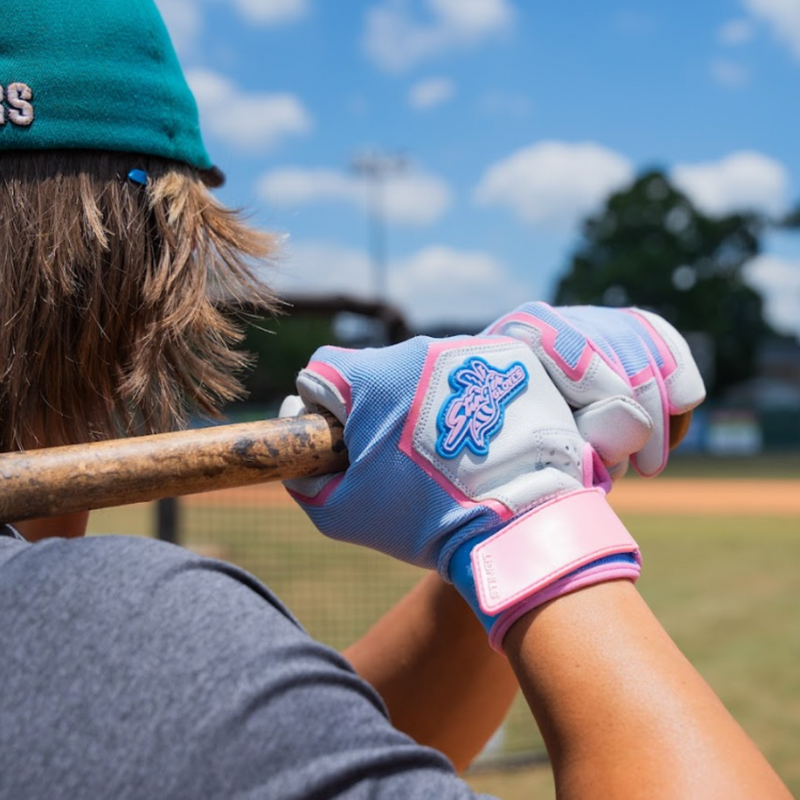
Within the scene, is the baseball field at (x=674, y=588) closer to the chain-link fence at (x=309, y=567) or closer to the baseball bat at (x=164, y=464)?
the chain-link fence at (x=309, y=567)

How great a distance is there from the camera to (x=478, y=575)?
1.21 m

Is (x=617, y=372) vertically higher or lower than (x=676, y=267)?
higher

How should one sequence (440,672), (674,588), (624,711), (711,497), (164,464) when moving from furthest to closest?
1. (711,497)
2. (674,588)
3. (440,672)
4. (164,464)
5. (624,711)

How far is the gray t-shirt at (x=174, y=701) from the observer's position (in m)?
0.81

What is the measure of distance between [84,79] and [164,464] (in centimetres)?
53

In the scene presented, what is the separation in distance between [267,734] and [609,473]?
82 centimetres

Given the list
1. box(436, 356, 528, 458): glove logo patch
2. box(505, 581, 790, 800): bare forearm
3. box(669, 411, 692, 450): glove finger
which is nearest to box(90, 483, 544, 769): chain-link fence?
box(669, 411, 692, 450): glove finger

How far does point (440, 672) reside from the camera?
5.72 feet

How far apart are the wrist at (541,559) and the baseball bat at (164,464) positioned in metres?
0.24

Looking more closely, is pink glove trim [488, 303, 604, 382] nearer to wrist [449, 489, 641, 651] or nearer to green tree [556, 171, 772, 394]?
wrist [449, 489, 641, 651]

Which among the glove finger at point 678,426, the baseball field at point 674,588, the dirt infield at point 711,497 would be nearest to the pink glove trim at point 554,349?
the glove finger at point 678,426

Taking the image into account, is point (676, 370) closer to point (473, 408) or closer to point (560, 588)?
point (473, 408)

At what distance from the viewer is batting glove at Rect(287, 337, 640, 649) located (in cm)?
125

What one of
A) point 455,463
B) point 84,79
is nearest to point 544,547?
point 455,463
